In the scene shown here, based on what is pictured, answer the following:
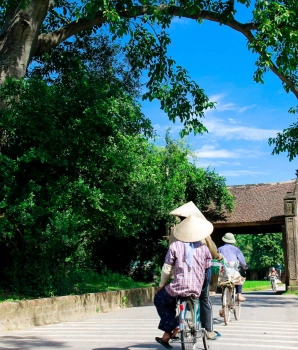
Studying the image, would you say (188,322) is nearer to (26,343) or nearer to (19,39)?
(26,343)

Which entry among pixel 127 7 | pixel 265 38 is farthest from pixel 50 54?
pixel 265 38

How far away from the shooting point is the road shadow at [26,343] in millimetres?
7263

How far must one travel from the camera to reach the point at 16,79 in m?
12.2

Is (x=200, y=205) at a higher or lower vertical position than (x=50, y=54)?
lower

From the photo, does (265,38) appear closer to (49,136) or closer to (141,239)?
(49,136)

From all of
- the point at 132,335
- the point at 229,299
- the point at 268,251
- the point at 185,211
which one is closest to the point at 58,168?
the point at 229,299

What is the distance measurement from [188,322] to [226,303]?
14.2 ft

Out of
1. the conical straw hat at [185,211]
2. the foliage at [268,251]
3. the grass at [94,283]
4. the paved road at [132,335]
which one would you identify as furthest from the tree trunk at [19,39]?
the foliage at [268,251]

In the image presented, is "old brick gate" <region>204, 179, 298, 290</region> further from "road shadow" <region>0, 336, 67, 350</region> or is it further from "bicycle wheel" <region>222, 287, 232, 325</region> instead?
"road shadow" <region>0, 336, 67, 350</region>

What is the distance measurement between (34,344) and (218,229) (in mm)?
23084

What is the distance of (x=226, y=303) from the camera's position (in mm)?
9836

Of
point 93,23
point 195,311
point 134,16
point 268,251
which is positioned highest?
point 134,16

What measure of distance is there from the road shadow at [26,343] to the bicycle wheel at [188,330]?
2286 millimetres

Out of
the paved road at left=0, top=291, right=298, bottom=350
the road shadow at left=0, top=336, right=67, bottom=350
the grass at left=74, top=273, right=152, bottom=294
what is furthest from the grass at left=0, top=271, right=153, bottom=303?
the road shadow at left=0, top=336, right=67, bottom=350
